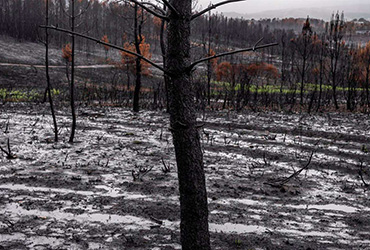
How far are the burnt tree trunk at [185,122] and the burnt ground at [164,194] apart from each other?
850 mm

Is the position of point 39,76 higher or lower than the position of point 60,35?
lower

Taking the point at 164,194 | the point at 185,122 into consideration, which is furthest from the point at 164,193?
the point at 185,122

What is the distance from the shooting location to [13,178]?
4621mm

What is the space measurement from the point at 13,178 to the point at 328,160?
5.59 metres

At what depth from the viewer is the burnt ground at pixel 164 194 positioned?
3.12 meters

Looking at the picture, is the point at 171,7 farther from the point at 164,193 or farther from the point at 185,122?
the point at 164,193

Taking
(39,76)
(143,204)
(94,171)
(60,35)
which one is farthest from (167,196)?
(60,35)

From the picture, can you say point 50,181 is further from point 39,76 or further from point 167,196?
point 39,76

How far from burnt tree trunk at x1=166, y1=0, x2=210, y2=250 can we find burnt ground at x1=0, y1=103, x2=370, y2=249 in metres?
0.85

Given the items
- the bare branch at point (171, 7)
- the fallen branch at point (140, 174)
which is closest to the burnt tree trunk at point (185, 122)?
the bare branch at point (171, 7)

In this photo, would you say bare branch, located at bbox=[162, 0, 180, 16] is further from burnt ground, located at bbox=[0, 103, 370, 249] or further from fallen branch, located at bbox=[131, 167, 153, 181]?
fallen branch, located at bbox=[131, 167, 153, 181]

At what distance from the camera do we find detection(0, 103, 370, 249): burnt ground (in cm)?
312

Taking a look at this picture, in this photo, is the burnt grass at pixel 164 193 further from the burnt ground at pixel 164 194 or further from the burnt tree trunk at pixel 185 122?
the burnt tree trunk at pixel 185 122

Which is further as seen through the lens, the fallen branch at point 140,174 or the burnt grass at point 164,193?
the fallen branch at point 140,174
